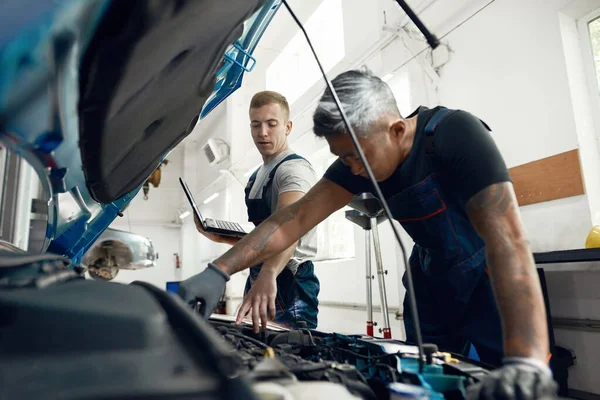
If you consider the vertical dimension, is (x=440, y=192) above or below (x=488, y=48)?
below

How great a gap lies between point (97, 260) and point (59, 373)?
323 centimetres

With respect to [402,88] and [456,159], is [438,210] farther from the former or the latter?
[402,88]

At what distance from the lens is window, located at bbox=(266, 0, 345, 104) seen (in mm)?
4629

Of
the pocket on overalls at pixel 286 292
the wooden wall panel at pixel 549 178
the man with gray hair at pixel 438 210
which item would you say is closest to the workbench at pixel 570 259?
the wooden wall panel at pixel 549 178

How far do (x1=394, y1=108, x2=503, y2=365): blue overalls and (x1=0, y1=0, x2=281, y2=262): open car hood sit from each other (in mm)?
600

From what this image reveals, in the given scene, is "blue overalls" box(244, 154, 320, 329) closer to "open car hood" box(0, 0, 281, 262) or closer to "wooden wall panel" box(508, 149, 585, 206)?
"open car hood" box(0, 0, 281, 262)

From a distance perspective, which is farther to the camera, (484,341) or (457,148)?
(484,341)

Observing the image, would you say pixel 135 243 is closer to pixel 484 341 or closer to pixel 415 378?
pixel 484 341

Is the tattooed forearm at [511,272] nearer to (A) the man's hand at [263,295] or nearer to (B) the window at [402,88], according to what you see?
(A) the man's hand at [263,295]

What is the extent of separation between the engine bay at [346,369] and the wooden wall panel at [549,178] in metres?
1.79

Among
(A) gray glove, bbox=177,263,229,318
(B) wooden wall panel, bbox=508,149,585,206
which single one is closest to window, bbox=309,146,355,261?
(B) wooden wall panel, bbox=508,149,585,206

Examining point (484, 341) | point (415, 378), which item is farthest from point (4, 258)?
point (484, 341)

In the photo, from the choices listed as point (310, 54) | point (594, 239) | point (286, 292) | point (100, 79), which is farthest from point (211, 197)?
point (100, 79)

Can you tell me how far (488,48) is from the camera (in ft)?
8.48
